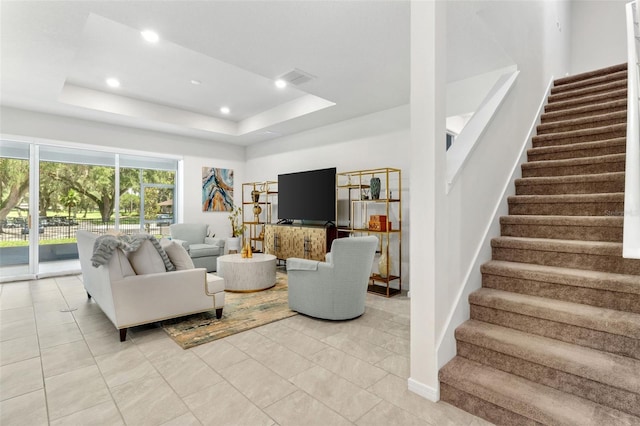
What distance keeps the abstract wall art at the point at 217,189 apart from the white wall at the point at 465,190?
5.72 metres

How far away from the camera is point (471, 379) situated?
1.95 metres

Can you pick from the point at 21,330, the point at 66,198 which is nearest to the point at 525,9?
the point at 21,330

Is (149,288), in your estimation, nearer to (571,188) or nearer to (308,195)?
(308,195)

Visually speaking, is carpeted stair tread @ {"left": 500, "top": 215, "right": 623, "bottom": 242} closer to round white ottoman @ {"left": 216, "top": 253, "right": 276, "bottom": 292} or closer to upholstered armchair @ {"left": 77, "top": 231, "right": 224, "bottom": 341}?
upholstered armchair @ {"left": 77, "top": 231, "right": 224, "bottom": 341}

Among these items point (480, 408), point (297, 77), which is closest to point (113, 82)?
point (297, 77)

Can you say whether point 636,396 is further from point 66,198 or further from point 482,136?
point 66,198

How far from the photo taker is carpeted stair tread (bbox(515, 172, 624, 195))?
2744mm

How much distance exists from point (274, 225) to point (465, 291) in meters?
4.63

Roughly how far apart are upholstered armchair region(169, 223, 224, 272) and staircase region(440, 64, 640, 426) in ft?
15.2

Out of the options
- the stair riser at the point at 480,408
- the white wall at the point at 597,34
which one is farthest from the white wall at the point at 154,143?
the white wall at the point at 597,34

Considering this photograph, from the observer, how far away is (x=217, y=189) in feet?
25.2

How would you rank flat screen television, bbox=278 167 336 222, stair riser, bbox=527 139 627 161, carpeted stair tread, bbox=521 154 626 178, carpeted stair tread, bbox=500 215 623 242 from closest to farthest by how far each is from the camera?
carpeted stair tread, bbox=500 215 623 242
carpeted stair tread, bbox=521 154 626 178
stair riser, bbox=527 139 627 161
flat screen television, bbox=278 167 336 222

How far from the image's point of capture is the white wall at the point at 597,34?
5.75 m

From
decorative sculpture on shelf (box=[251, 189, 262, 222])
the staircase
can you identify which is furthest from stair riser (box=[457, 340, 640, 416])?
decorative sculpture on shelf (box=[251, 189, 262, 222])
